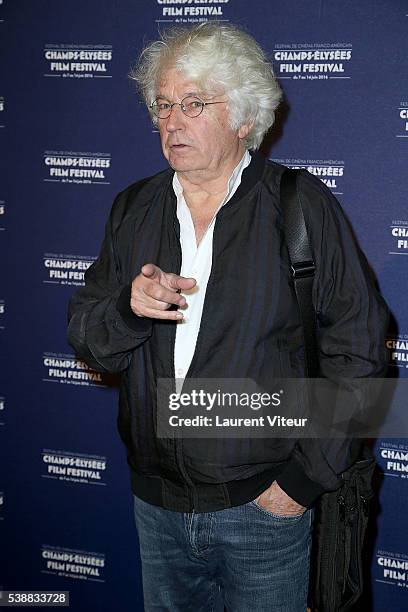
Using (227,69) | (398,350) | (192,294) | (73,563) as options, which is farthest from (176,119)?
(73,563)

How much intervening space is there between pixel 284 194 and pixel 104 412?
1.40m

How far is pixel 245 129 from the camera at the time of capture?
172 cm

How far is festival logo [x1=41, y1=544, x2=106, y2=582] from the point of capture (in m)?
2.83

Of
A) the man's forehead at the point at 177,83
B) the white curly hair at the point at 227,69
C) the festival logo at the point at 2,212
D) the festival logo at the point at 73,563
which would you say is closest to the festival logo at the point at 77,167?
the festival logo at the point at 2,212

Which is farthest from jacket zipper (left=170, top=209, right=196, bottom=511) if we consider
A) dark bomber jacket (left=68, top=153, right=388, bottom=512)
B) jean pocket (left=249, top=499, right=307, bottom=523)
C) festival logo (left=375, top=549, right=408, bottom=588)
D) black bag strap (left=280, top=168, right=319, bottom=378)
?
festival logo (left=375, top=549, right=408, bottom=588)

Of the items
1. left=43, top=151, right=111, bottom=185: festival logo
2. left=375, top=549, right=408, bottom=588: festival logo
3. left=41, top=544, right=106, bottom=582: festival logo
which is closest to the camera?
left=375, top=549, right=408, bottom=588: festival logo

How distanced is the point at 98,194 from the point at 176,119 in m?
1.04

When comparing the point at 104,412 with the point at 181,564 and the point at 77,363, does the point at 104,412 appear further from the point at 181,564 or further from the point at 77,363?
the point at 181,564

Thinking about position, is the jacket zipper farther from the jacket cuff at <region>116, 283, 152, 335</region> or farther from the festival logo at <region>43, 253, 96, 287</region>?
the festival logo at <region>43, 253, 96, 287</region>

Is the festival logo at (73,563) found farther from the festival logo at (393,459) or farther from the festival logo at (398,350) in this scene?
the festival logo at (398,350)

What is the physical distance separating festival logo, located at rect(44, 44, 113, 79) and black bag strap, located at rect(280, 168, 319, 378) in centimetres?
117

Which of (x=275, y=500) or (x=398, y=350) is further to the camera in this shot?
(x=398, y=350)

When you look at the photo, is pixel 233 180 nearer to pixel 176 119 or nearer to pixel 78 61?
pixel 176 119

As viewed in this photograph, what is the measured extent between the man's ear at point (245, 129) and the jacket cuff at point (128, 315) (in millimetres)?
464
